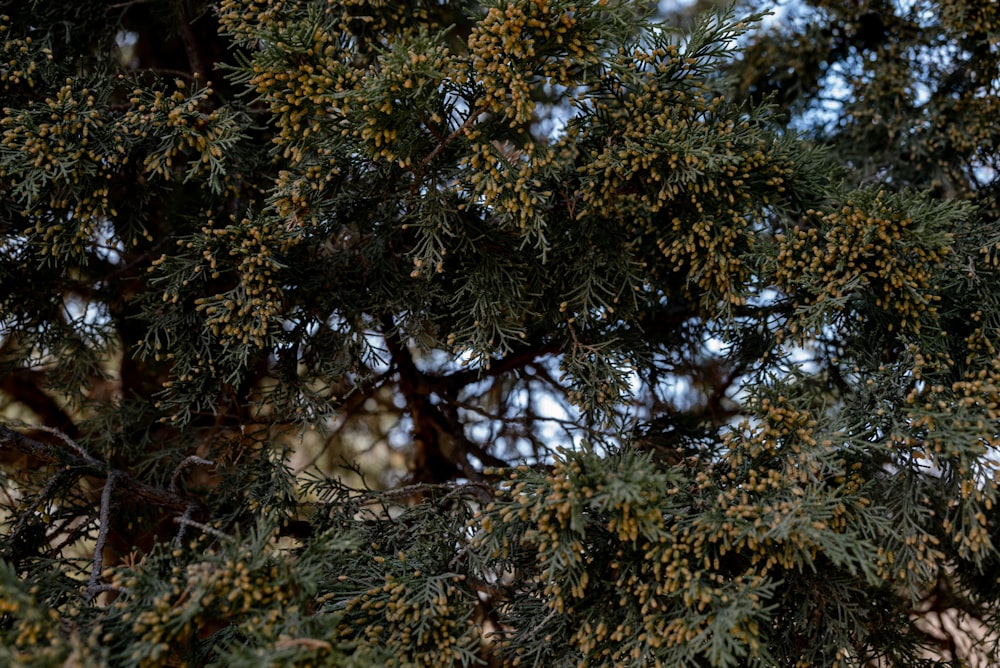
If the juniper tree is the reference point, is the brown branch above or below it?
above

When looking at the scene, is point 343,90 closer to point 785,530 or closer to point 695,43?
point 695,43

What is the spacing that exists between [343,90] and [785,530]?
1.70 m

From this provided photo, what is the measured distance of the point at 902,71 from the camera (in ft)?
10.8

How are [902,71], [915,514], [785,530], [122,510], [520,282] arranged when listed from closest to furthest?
1. [785,530]
2. [915,514]
3. [520,282]
4. [122,510]
5. [902,71]

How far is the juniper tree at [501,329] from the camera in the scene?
80.4 inches

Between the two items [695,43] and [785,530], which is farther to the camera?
[695,43]

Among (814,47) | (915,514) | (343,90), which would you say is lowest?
(915,514)

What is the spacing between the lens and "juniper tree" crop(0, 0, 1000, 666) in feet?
6.70

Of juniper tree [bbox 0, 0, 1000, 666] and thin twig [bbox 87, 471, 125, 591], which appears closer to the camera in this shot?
juniper tree [bbox 0, 0, 1000, 666]

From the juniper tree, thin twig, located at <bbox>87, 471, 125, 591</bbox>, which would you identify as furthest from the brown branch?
thin twig, located at <bbox>87, 471, 125, 591</bbox>

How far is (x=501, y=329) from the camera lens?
2492 mm

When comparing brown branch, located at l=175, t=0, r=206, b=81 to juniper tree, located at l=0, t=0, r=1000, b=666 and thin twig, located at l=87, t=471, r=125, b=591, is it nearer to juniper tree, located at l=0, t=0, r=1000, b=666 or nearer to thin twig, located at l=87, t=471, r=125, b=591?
juniper tree, located at l=0, t=0, r=1000, b=666

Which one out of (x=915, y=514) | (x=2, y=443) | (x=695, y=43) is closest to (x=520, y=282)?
(x=695, y=43)

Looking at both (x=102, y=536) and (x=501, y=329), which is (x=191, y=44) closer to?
(x=501, y=329)
